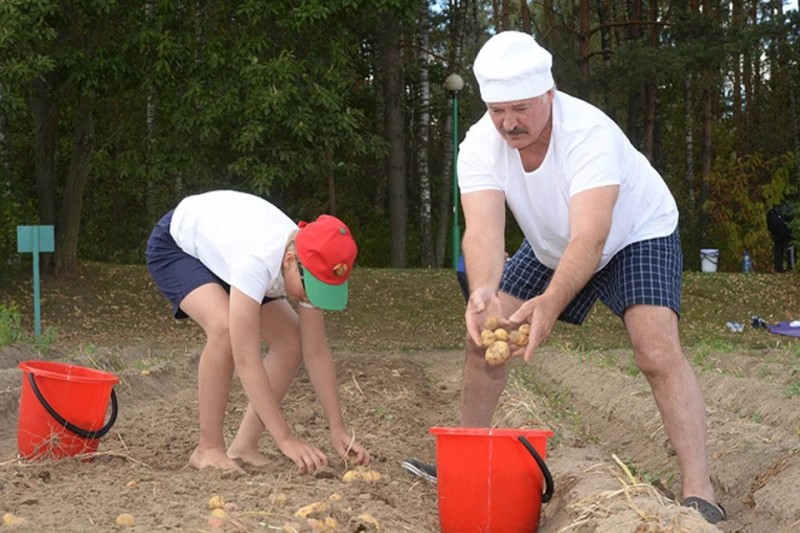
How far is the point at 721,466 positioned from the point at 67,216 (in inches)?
573

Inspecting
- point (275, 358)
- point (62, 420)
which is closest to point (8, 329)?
point (62, 420)

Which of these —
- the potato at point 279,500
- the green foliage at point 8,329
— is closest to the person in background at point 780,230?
the green foliage at point 8,329

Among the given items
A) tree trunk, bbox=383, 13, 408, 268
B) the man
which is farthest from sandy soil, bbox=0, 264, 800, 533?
tree trunk, bbox=383, 13, 408, 268

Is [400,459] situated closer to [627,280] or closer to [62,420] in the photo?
[62,420]

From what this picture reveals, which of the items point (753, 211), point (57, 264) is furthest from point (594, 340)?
point (753, 211)

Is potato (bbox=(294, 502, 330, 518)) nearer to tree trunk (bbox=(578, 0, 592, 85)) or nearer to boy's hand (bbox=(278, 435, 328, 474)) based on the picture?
boy's hand (bbox=(278, 435, 328, 474))

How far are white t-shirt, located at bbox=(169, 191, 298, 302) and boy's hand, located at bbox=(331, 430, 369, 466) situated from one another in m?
0.67

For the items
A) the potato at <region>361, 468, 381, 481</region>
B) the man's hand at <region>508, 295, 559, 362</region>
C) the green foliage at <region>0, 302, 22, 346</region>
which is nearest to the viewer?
the man's hand at <region>508, 295, 559, 362</region>

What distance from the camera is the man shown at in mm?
4363

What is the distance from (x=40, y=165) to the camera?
1902cm

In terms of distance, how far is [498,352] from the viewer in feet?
14.1

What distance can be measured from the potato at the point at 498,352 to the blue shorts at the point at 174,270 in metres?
1.39

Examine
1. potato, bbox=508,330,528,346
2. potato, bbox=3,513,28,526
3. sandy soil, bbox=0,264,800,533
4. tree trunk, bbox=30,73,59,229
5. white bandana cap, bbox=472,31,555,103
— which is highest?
tree trunk, bbox=30,73,59,229

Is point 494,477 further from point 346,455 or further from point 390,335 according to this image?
point 390,335
